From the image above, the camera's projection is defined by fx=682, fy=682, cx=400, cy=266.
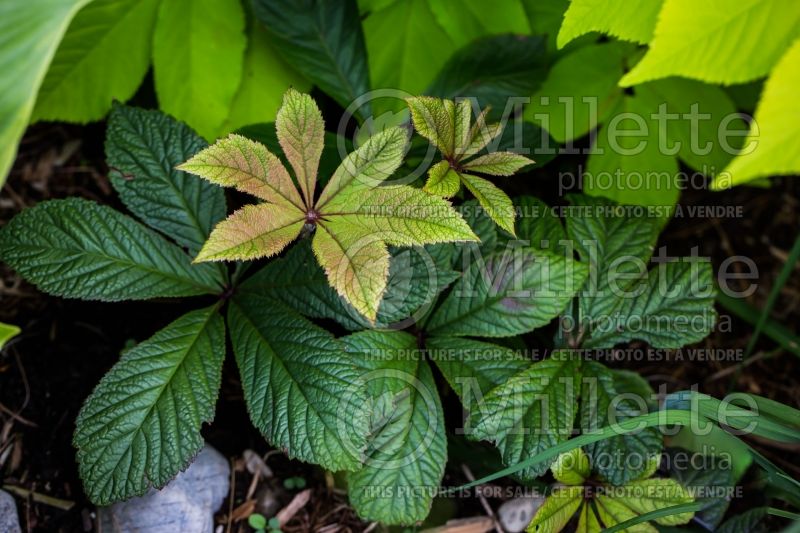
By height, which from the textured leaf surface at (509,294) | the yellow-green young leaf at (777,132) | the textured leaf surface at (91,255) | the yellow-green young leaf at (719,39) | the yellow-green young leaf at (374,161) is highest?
the yellow-green young leaf at (719,39)

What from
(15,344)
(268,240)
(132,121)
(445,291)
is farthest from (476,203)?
(15,344)

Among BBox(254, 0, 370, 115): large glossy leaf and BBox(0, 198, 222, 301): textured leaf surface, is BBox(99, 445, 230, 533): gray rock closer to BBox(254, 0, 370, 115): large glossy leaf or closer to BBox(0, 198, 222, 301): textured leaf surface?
BBox(0, 198, 222, 301): textured leaf surface

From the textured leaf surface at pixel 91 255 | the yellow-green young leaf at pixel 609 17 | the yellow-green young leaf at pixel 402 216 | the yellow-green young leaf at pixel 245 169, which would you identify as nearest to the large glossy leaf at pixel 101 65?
the textured leaf surface at pixel 91 255

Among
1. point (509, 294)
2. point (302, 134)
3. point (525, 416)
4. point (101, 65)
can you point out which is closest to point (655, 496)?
point (525, 416)

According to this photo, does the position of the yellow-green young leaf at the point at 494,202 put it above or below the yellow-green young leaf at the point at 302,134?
below

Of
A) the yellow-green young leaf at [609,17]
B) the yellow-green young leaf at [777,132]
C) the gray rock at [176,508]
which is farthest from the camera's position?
the gray rock at [176,508]

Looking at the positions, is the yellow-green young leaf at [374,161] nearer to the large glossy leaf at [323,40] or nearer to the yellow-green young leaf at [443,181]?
the yellow-green young leaf at [443,181]

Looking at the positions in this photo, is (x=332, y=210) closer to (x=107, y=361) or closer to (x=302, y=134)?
(x=302, y=134)

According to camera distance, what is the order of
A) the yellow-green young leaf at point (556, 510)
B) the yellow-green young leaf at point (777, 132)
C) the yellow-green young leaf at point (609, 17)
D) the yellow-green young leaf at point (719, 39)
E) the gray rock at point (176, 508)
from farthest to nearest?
the gray rock at point (176, 508)
the yellow-green young leaf at point (556, 510)
the yellow-green young leaf at point (609, 17)
the yellow-green young leaf at point (719, 39)
the yellow-green young leaf at point (777, 132)
